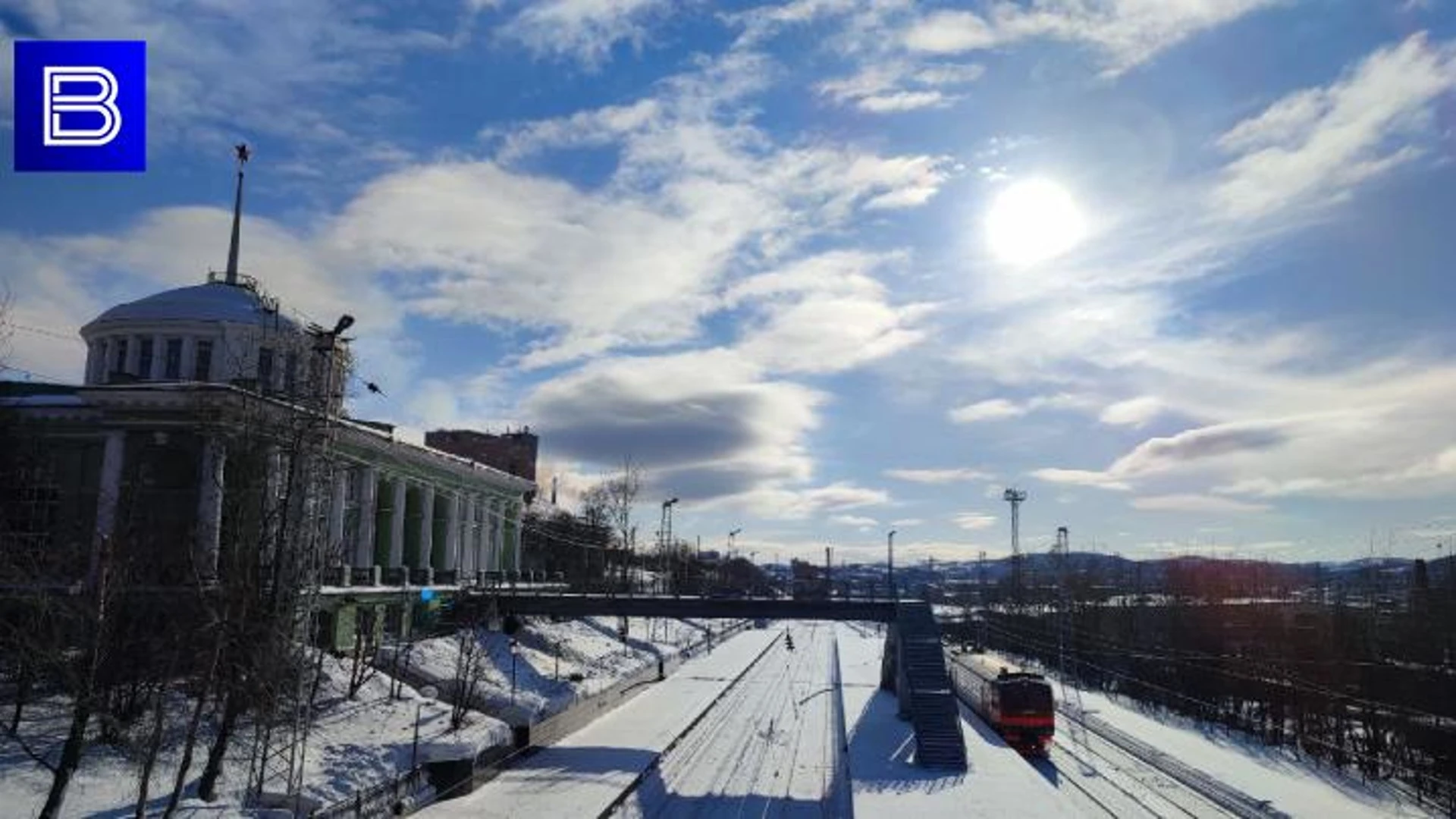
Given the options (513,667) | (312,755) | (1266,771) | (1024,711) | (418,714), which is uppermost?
(418,714)

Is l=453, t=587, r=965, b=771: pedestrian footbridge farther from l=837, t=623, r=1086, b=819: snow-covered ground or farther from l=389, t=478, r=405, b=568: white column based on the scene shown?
l=389, t=478, r=405, b=568: white column

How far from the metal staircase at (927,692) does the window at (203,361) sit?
40.7m

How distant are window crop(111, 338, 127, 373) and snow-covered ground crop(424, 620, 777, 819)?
113 ft

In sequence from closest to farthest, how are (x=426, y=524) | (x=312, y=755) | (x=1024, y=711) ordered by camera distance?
1. (x=312, y=755)
2. (x=1024, y=711)
3. (x=426, y=524)

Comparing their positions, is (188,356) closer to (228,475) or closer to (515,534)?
(228,475)

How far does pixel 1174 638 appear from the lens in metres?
88.9

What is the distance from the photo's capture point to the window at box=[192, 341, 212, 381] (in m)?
59.5

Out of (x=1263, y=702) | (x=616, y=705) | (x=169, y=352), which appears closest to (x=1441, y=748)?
(x=1263, y=702)

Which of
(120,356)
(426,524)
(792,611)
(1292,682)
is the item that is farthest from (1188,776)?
(120,356)

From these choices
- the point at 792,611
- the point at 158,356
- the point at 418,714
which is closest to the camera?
the point at 418,714

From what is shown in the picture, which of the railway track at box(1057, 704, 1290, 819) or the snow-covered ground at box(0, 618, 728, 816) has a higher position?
the snow-covered ground at box(0, 618, 728, 816)

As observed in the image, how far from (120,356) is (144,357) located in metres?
1.62

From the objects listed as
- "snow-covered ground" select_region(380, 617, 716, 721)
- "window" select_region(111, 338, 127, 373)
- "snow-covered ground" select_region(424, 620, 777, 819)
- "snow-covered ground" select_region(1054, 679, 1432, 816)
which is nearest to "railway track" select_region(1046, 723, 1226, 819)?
"snow-covered ground" select_region(1054, 679, 1432, 816)

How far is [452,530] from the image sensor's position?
70.9 metres
